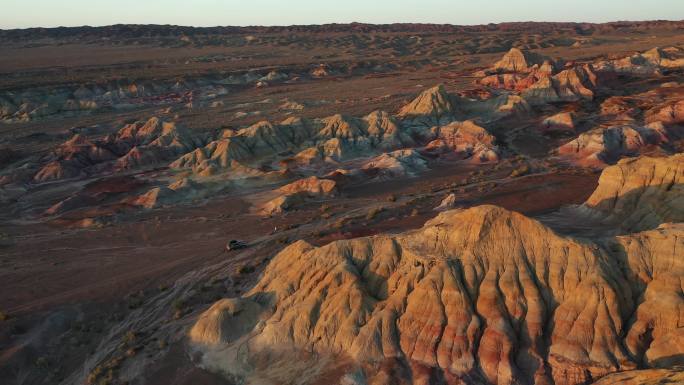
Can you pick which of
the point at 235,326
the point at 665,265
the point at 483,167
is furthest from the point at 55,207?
the point at 665,265

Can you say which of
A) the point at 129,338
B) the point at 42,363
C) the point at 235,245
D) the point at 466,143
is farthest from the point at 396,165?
the point at 42,363

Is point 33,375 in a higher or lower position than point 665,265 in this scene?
lower

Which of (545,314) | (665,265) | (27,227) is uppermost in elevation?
(665,265)

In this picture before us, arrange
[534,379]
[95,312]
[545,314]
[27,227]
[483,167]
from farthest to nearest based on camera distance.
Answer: [483,167] < [27,227] < [95,312] < [545,314] < [534,379]

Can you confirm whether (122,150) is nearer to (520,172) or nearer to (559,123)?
(520,172)

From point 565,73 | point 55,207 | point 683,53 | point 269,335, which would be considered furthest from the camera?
point 683,53

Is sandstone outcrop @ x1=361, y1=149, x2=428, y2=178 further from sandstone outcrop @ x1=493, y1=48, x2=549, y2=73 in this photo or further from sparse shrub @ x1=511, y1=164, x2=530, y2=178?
sandstone outcrop @ x1=493, y1=48, x2=549, y2=73

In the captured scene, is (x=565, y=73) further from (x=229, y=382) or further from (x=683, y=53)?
(x=229, y=382)

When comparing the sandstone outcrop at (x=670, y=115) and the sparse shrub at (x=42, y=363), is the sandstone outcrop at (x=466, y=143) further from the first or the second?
the sparse shrub at (x=42, y=363)
